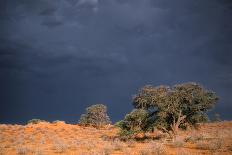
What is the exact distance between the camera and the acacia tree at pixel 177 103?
31078 mm

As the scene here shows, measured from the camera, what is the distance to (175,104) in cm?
3084

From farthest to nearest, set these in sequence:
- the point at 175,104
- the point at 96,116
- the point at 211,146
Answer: the point at 96,116
the point at 175,104
the point at 211,146

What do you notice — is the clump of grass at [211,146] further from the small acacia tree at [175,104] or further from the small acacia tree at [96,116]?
the small acacia tree at [96,116]

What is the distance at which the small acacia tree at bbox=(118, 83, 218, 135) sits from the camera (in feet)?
102

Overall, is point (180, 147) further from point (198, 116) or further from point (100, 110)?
point (100, 110)

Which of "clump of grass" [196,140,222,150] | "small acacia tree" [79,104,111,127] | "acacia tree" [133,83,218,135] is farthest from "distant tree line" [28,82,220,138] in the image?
"small acacia tree" [79,104,111,127]

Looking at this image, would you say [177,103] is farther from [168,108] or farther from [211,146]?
[211,146]

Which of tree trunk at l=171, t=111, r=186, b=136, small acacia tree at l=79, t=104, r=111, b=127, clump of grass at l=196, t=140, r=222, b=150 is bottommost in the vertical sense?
clump of grass at l=196, t=140, r=222, b=150

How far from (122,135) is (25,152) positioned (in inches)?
579

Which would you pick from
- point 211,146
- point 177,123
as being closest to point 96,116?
point 177,123

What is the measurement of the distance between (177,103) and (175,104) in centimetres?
31

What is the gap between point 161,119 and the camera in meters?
31.7

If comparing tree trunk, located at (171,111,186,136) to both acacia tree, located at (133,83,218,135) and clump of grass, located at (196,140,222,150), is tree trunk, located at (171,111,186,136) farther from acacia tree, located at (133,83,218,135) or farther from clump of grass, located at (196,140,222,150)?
clump of grass, located at (196,140,222,150)

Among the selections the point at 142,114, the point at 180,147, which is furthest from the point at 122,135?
the point at 180,147
